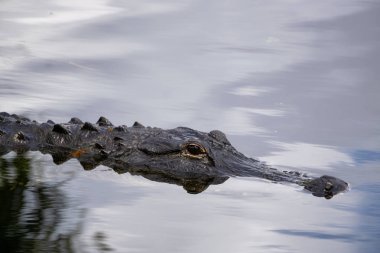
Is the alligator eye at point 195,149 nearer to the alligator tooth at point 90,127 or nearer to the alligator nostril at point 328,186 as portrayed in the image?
the alligator tooth at point 90,127

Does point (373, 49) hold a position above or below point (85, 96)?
above

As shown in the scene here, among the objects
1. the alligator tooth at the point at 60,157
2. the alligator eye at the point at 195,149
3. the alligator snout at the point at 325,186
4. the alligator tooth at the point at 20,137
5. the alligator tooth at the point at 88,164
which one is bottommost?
the alligator snout at the point at 325,186

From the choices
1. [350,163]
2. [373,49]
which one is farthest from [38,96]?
[373,49]

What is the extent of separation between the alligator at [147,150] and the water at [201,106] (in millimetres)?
269

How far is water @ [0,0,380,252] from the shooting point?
8039 mm

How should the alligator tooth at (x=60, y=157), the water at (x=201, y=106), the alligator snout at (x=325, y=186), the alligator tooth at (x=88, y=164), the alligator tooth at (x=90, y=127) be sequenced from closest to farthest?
1. the water at (x=201, y=106)
2. the alligator snout at (x=325, y=186)
3. the alligator tooth at (x=88, y=164)
4. the alligator tooth at (x=60, y=157)
5. the alligator tooth at (x=90, y=127)

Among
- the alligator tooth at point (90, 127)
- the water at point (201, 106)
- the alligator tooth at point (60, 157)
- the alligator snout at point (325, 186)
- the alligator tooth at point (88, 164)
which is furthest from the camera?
the alligator tooth at point (90, 127)

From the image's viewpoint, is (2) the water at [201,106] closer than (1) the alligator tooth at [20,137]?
Yes

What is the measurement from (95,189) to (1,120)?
2465mm

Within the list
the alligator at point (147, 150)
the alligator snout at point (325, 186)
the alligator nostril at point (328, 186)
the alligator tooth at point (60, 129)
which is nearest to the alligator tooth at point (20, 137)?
the alligator at point (147, 150)

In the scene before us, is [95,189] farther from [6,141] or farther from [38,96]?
[38,96]

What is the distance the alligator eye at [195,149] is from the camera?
414 inches

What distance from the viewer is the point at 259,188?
9.99 meters

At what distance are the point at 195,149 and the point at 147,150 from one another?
0.52 m
